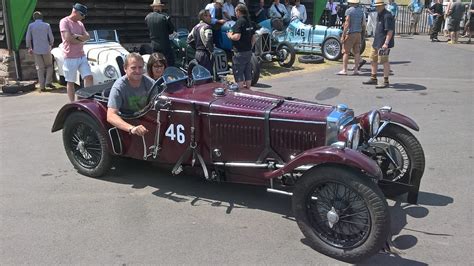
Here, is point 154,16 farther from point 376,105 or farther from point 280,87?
point 376,105

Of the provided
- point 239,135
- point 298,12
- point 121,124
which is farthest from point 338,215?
point 298,12

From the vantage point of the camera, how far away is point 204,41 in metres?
10.0

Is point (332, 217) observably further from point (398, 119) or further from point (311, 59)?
point (311, 59)

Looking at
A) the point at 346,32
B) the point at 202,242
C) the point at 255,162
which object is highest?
the point at 346,32

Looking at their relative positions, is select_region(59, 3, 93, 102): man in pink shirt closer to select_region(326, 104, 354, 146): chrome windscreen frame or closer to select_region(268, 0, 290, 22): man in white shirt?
select_region(326, 104, 354, 146): chrome windscreen frame

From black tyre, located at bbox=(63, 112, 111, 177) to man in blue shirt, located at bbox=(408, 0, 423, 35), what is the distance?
2079 centimetres

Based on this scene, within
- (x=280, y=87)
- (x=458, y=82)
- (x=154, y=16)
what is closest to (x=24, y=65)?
(x=154, y=16)

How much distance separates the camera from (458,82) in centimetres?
1126

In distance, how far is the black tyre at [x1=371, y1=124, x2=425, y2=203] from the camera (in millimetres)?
4559

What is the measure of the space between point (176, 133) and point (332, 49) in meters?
10.8

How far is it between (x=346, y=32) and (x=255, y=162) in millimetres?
8279

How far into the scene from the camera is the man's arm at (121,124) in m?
4.51

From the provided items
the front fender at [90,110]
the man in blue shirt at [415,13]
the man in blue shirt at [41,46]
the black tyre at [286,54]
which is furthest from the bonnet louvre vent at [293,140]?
the man in blue shirt at [415,13]

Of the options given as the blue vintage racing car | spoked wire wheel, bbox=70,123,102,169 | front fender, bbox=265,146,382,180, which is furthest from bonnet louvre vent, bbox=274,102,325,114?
the blue vintage racing car
